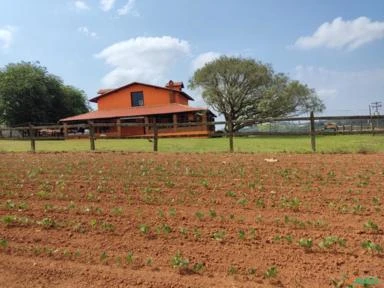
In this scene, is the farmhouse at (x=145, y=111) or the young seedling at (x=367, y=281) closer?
the young seedling at (x=367, y=281)

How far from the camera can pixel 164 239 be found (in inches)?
196

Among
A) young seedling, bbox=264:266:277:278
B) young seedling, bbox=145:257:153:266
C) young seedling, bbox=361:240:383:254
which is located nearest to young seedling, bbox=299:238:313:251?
young seedling, bbox=361:240:383:254

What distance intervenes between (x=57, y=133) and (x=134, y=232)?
42.8m

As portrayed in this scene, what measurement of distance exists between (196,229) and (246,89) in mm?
41759

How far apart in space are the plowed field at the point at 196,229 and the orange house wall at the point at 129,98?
3649 centimetres

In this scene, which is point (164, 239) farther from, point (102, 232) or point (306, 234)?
point (306, 234)

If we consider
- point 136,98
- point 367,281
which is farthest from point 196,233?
point 136,98

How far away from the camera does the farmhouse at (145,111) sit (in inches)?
1586

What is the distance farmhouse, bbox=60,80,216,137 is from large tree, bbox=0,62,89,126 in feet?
27.8

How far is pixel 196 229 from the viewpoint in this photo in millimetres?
5250

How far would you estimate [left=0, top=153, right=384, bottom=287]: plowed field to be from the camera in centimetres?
407

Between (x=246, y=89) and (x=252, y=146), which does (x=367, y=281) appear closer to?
(x=252, y=146)

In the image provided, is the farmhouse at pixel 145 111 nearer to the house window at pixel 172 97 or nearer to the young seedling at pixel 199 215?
the house window at pixel 172 97

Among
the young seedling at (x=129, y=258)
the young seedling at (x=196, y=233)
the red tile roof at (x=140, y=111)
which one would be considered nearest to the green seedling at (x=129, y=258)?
the young seedling at (x=129, y=258)
